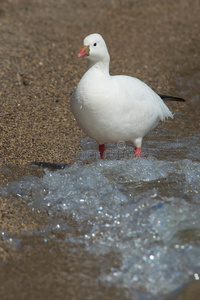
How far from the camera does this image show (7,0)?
35.9 ft

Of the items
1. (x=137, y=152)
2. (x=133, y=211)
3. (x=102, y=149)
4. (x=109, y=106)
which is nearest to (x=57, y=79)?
(x=102, y=149)

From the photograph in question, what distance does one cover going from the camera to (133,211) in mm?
4625

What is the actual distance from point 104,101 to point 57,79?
123 inches

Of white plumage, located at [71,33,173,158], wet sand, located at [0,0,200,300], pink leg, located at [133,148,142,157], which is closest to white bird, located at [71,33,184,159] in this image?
white plumage, located at [71,33,173,158]

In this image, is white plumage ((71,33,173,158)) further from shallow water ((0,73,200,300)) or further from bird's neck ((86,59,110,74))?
shallow water ((0,73,200,300))

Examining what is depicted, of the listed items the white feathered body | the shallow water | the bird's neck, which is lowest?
the shallow water

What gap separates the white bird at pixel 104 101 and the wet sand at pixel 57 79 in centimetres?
88

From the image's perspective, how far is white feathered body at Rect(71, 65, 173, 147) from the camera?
511 cm

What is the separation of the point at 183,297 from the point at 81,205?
1523 millimetres

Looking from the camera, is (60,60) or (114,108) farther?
(60,60)

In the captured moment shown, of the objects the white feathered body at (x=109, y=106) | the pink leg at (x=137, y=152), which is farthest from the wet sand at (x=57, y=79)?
the white feathered body at (x=109, y=106)

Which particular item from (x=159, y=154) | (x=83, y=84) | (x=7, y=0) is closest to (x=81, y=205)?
(x=83, y=84)

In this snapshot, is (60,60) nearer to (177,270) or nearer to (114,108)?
(114,108)

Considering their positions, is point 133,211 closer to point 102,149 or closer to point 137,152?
point 137,152
